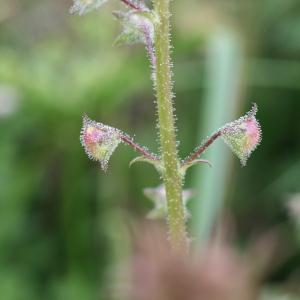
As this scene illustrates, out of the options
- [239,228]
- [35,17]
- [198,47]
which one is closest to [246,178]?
[239,228]

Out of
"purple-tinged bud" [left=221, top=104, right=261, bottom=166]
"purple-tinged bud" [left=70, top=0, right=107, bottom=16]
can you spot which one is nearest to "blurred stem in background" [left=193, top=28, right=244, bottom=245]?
"purple-tinged bud" [left=221, top=104, right=261, bottom=166]

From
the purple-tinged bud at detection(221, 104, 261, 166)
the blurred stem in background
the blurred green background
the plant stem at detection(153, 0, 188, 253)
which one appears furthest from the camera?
the blurred green background

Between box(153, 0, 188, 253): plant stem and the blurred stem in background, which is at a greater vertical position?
the blurred stem in background

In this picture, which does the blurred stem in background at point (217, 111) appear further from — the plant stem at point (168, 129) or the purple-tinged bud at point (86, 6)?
the purple-tinged bud at point (86, 6)

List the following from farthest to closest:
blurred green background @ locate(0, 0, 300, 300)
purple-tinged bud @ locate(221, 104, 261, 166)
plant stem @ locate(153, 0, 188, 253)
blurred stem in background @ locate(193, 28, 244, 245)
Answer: blurred green background @ locate(0, 0, 300, 300) < blurred stem in background @ locate(193, 28, 244, 245) < purple-tinged bud @ locate(221, 104, 261, 166) < plant stem @ locate(153, 0, 188, 253)

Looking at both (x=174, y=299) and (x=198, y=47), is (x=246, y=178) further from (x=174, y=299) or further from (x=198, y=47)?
(x=174, y=299)

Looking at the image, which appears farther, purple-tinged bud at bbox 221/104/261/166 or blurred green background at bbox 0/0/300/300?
blurred green background at bbox 0/0/300/300

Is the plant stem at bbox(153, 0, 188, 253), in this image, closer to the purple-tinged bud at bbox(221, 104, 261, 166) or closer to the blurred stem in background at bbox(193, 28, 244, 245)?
the purple-tinged bud at bbox(221, 104, 261, 166)
